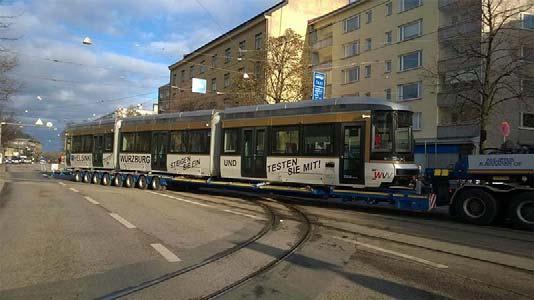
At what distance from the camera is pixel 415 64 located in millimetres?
43281

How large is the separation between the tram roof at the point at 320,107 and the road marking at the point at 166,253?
28.1 ft

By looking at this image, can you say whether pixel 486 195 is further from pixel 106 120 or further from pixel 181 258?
pixel 106 120

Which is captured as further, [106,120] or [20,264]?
[106,120]

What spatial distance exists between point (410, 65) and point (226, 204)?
29518mm

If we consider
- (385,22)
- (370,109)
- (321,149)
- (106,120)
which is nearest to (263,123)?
(321,149)

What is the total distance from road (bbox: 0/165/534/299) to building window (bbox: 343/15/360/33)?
38418mm

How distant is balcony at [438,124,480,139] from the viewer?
3784 cm

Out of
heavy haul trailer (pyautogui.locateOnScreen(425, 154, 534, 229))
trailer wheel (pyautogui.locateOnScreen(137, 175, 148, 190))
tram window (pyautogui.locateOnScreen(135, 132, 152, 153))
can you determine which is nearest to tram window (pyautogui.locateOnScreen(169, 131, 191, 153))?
tram window (pyautogui.locateOnScreen(135, 132, 152, 153))

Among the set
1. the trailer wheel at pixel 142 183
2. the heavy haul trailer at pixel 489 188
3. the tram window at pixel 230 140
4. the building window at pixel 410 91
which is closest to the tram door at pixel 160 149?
the trailer wheel at pixel 142 183

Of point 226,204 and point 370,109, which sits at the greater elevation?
point 370,109

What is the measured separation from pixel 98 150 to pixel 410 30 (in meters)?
26.3

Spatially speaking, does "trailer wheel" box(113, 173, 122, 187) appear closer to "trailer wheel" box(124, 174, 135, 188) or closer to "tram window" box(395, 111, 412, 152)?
"trailer wheel" box(124, 174, 135, 188)

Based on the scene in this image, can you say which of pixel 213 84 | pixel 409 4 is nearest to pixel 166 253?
pixel 409 4

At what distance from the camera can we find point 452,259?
Answer: 884cm
